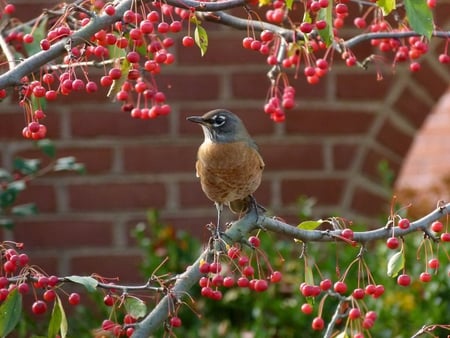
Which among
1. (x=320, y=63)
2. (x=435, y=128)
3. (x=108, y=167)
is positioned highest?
(x=320, y=63)

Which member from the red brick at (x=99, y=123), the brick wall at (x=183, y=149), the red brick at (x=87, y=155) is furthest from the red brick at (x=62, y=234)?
the red brick at (x=99, y=123)

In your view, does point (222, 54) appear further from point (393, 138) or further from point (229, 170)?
point (229, 170)

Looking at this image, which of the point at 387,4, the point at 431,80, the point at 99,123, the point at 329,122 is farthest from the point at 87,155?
the point at 387,4

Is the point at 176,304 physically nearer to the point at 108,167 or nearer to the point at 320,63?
the point at 320,63

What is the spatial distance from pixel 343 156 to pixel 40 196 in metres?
0.97

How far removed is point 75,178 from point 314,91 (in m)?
0.80

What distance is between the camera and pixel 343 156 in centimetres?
339

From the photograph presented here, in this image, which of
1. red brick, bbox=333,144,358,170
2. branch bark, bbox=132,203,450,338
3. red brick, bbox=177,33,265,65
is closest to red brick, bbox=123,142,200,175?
red brick, bbox=177,33,265,65

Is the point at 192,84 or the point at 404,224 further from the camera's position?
the point at 192,84

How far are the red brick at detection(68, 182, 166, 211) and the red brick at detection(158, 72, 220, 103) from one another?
11.7 inches

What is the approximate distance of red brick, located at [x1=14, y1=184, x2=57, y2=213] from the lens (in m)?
3.31

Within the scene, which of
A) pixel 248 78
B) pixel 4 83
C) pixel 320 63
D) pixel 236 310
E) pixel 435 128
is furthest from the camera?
pixel 435 128

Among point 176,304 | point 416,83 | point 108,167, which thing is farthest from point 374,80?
point 176,304

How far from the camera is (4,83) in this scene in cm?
166
